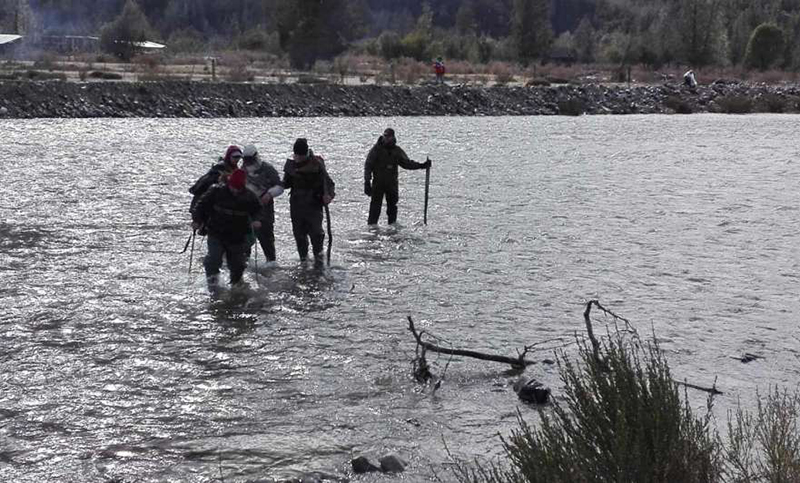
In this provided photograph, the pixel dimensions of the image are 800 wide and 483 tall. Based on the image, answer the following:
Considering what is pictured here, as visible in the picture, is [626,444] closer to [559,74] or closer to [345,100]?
[345,100]

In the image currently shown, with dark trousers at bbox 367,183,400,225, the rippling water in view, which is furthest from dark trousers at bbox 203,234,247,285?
dark trousers at bbox 367,183,400,225

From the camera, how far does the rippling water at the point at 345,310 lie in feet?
29.2

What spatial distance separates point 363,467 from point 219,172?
21.6 ft

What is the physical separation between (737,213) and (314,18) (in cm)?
6414

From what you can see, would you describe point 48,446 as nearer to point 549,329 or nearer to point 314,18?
point 549,329

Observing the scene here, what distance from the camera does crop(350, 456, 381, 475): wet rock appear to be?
8.19 m

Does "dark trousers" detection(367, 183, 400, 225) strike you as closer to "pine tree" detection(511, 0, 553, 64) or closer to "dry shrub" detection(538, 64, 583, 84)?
"dry shrub" detection(538, 64, 583, 84)

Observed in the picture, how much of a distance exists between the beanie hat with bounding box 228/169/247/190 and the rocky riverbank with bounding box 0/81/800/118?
111ft

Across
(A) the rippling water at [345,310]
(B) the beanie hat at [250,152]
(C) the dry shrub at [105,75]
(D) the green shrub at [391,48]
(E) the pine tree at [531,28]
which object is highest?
(E) the pine tree at [531,28]

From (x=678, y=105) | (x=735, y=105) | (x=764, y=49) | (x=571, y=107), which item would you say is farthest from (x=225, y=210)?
(x=764, y=49)

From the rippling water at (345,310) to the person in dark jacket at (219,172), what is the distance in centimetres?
136

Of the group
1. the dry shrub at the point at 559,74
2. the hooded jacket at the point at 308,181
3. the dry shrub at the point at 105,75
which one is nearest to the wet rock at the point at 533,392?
the hooded jacket at the point at 308,181

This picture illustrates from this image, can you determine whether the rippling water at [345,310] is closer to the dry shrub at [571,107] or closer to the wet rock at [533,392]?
the wet rock at [533,392]

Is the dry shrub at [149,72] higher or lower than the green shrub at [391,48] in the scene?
lower
